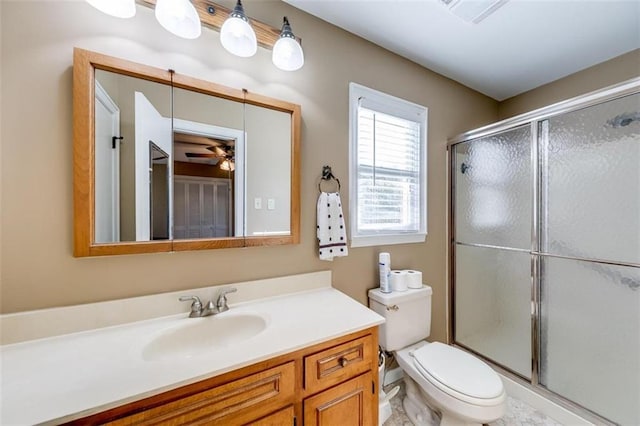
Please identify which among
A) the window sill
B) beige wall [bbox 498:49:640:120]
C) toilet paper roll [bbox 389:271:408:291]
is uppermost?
beige wall [bbox 498:49:640:120]

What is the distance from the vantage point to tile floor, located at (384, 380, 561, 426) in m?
1.45

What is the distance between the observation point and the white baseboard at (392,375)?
5.59 ft

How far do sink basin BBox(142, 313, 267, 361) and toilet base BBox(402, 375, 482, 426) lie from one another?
1.06m

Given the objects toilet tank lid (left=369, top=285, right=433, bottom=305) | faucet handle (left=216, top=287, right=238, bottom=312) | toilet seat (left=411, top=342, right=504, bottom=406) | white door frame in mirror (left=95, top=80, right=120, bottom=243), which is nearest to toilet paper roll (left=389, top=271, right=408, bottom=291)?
toilet tank lid (left=369, top=285, right=433, bottom=305)

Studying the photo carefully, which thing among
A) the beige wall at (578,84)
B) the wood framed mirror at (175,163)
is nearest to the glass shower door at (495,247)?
the beige wall at (578,84)

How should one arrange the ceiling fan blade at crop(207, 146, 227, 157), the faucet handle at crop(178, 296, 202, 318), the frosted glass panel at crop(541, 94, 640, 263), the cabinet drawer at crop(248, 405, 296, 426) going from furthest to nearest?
the frosted glass panel at crop(541, 94, 640, 263), the ceiling fan blade at crop(207, 146, 227, 157), the faucet handle at crop(178, 296, 202, 318), the cabinet drawer at crop(248, 405, 296, 426)

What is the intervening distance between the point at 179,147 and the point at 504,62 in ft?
7.54

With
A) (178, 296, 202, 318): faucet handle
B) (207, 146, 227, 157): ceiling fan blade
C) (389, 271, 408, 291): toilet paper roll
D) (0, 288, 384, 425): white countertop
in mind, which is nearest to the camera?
(0, 288, 384, 425): white countertop

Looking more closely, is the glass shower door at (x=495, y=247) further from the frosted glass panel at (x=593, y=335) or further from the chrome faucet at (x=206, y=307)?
the chrome faucet at (x=206, y=307)

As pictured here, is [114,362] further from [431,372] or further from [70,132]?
[431,372]

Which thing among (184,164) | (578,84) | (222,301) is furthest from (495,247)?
(184,164)

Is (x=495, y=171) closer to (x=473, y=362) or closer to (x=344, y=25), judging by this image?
(x=473, y=362)

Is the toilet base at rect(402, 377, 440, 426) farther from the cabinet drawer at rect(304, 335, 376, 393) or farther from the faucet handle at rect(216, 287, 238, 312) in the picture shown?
the faucet handle at rect(216, 287, 238, 312)

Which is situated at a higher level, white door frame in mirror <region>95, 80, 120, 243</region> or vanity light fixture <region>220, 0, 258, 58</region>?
vanity light fixture <region>220, 0, 258, 58</region>
